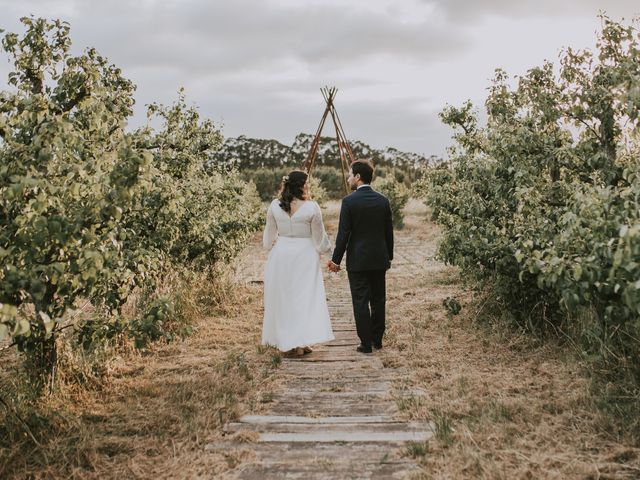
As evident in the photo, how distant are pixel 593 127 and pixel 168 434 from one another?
4.58m

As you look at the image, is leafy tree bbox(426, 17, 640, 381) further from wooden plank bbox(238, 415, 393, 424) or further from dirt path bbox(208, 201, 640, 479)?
wooden plank bbox(238, 415, 393, 424)

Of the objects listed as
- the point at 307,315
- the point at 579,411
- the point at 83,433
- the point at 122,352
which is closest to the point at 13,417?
the point at 83,433

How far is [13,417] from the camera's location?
148 inches

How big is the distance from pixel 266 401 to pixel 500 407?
1889mm

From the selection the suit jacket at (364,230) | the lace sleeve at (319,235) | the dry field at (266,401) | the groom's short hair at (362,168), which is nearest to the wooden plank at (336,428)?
the dry field at (266,401)

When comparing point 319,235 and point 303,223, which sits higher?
point 303,223

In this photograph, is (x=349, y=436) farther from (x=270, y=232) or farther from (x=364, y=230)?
(x=270, y=232)

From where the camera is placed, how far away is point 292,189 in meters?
5.98

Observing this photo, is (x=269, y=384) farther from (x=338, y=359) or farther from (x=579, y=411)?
(x=579, y=411)

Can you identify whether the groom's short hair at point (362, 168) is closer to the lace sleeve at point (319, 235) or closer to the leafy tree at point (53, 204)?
the lace sleeve at point (319, 235)

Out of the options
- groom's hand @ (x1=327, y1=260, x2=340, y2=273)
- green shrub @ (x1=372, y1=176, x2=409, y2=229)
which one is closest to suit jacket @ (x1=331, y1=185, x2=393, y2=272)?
groom's hand @ (x1=327, y1=260, x2=340, y2=273)

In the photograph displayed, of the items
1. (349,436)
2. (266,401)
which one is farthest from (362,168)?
(349,436)

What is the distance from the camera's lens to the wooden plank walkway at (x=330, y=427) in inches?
129

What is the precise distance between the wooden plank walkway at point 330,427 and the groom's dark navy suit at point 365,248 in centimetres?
58
